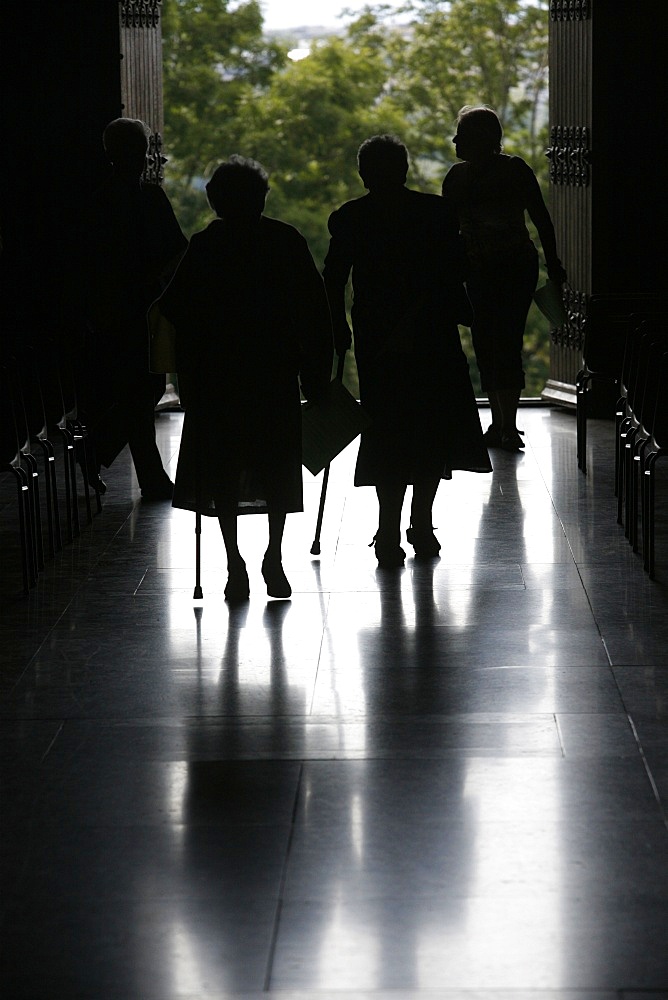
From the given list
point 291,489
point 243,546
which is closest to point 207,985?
point 291,489

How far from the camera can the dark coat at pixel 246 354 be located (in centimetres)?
531

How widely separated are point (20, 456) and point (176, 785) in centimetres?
231

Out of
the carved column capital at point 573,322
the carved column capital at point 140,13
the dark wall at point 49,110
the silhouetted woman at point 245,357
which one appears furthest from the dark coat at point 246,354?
the carved column capital at point 140,13

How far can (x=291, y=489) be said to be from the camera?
18.0 feet

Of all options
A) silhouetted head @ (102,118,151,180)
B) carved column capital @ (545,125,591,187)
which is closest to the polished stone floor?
silhouetted head @ (102,118,151,180)

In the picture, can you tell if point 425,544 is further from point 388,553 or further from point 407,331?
point 407,331

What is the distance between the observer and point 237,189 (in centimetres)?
521

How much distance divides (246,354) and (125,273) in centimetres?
168

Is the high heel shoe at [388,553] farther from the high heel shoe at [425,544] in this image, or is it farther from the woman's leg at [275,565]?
the woman's leg at [275,565]

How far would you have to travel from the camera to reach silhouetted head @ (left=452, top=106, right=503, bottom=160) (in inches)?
312

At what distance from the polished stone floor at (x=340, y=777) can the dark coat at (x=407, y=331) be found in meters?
0.44

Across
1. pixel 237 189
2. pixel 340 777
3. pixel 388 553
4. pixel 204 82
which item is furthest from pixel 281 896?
pixel 204 82

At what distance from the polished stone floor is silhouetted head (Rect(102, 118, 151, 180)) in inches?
65.8

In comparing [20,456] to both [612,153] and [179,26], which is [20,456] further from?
[179,26]
